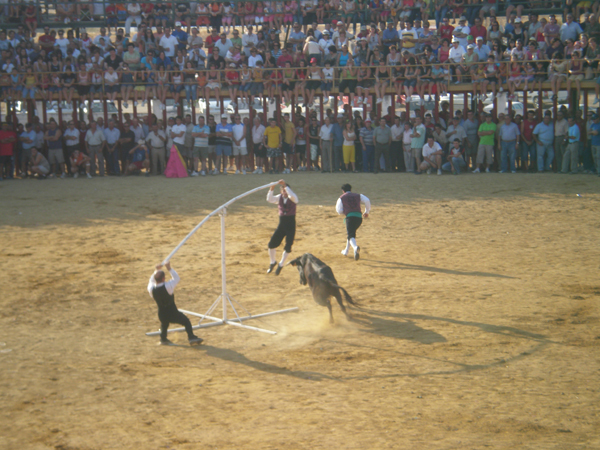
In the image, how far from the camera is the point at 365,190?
1762 centimetres

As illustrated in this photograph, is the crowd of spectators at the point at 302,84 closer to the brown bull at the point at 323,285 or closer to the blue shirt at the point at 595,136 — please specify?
the blue shirt at the point at 595,136

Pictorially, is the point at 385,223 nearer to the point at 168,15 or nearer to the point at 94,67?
the point at 94,67

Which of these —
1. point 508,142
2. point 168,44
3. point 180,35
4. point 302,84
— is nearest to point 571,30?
point 508,142

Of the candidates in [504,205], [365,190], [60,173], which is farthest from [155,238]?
[60,173]

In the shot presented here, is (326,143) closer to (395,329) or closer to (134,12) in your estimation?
(134,12)

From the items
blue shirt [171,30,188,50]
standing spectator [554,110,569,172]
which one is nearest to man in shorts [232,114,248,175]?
blue shirt [171,30,188,50]

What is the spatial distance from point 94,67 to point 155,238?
35.4 feet

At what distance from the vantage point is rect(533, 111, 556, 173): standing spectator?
19.4 m

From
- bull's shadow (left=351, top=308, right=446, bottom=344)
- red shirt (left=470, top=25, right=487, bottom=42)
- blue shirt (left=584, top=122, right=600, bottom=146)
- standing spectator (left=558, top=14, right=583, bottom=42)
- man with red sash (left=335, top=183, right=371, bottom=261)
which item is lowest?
bull's shadow (left=351, top=308, right=446, bottom=344)

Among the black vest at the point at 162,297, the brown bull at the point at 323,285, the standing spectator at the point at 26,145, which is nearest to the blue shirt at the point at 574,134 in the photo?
the brown bull at the point at 323,285

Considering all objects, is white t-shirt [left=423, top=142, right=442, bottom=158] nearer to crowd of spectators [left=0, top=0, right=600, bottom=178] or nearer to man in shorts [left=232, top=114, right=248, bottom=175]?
crowd of spectators [left=0, top=0, right=600, bottom=178]

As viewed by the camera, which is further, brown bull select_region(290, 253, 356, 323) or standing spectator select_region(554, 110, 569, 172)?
standing spectator select_region(554, 110, 569, 172)

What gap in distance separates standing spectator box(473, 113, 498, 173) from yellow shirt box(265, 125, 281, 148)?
21.1 feet

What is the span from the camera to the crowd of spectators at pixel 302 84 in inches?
792
